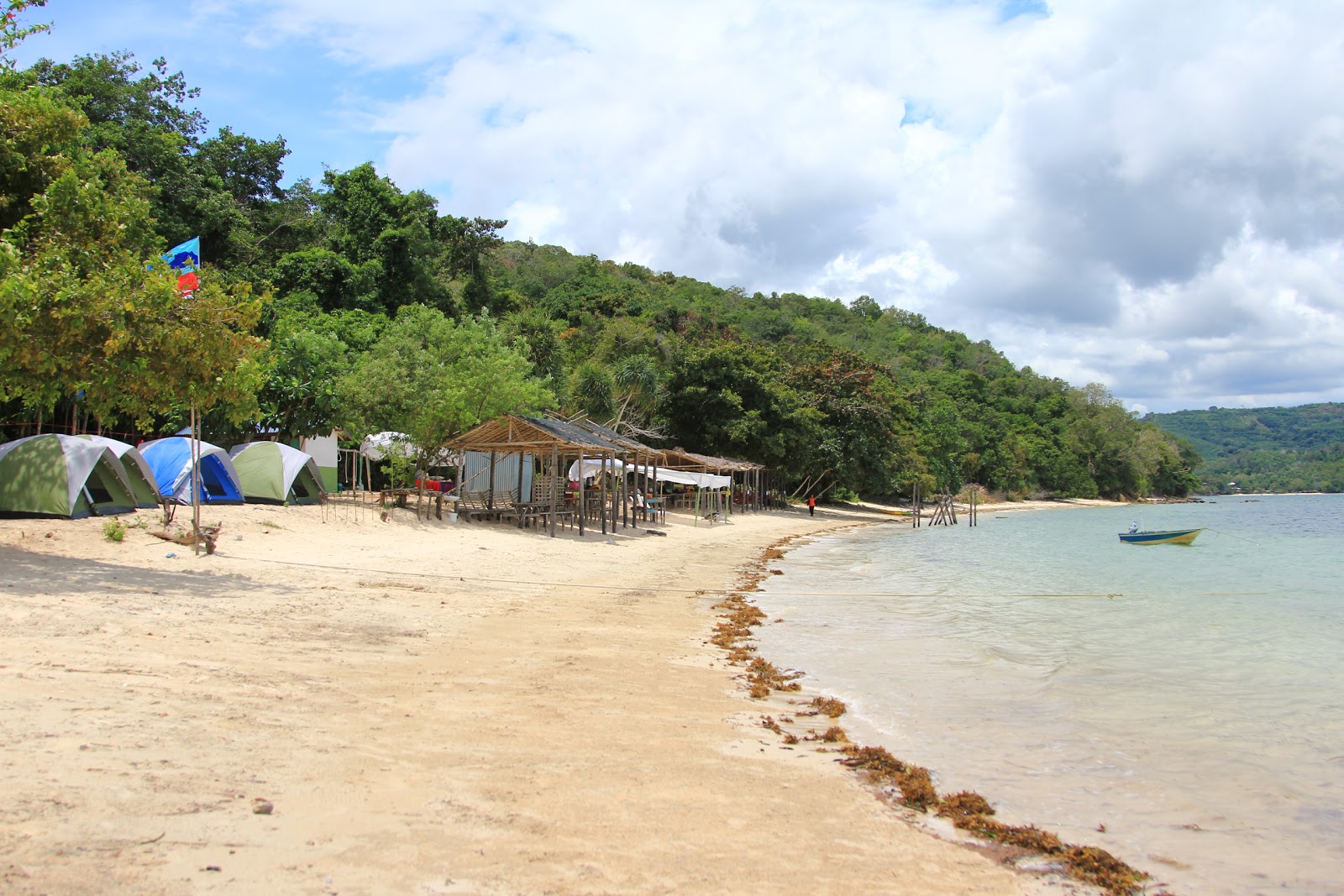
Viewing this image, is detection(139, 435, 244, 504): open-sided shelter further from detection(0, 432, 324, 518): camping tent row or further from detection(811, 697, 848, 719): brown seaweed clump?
detection(811, 697, 848, 719): brown seaweed clump

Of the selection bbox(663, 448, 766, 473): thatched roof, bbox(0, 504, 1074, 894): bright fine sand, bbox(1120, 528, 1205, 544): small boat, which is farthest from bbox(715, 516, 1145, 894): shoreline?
bbox(1120, 528, 1205, 544): small boat

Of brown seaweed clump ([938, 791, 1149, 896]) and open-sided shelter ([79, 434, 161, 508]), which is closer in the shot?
brown seaweed clump ([938, 791, 1149, 896])

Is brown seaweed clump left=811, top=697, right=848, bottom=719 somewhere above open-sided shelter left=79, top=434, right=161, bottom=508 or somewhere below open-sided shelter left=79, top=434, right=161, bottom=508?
below

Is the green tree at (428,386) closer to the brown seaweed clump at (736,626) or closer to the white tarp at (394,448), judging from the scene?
the white tarp at (394,448)

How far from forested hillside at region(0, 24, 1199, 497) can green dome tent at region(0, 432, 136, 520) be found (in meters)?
0.75

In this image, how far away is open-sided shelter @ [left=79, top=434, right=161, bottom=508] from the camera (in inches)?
626

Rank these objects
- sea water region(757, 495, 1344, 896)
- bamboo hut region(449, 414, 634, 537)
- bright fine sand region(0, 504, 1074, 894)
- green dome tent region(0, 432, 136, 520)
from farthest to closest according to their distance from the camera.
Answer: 1. bamboo hut region(449, 414, 634, 537)
2. green dome tent region(0, 432, 136, 520)
3. sea water region(757, 495, 1344, 896)
4. bright fine sand region(0, 504, 1074, 894)

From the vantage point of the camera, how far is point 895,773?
5523mm

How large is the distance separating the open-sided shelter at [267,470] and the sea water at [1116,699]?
1134 cm

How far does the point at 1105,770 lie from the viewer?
6023 mm

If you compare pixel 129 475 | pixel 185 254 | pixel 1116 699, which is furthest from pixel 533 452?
pixel 1116 699

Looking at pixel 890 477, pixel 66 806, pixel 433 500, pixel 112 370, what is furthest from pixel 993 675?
pixel 890 477

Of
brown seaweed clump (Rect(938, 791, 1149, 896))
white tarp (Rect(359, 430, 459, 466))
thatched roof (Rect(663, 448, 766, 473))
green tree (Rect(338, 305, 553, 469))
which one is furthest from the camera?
thatched roof (Rect(663, 448, 766, 473))

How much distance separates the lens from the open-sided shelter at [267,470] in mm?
19453
